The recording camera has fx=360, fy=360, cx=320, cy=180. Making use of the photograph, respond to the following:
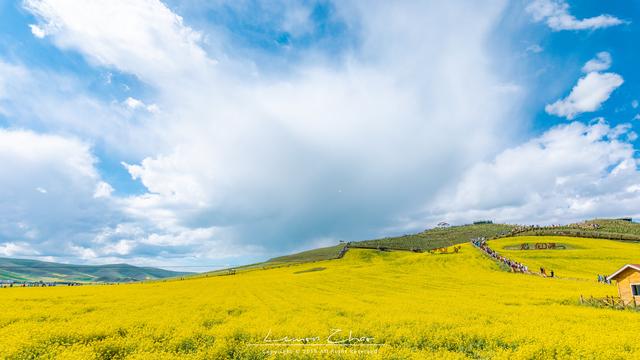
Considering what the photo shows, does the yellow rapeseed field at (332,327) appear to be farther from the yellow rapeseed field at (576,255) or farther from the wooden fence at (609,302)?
the yellow rapeseed field at (576,255)

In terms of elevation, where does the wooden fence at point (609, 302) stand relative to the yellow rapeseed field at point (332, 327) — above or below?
below

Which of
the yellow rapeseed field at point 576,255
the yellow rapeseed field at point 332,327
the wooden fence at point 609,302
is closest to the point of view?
the yellow rapeseed field at point 332,327

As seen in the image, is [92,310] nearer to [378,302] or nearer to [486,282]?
[378,302]

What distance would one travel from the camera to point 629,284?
44.8 meters

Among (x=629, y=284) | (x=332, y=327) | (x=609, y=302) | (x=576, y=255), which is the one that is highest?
(x=332, y=327)

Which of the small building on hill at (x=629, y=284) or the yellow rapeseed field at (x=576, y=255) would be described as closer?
the small building on hill at (x=629, y=284)

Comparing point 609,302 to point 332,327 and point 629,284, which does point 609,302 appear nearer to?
point 629,284

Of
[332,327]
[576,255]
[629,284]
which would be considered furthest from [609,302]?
[576,255]

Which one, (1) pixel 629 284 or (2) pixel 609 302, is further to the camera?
(1) pixel 629 284

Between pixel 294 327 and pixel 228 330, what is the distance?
16.8 ft

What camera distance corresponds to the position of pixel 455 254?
103 meters

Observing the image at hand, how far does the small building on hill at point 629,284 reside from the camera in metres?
43.8

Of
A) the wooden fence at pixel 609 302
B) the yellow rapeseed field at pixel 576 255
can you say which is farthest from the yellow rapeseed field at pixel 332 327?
the yellow rapeseed field at pixel 576 255

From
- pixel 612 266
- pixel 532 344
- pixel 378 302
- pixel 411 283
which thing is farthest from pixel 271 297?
pixel 612 266
